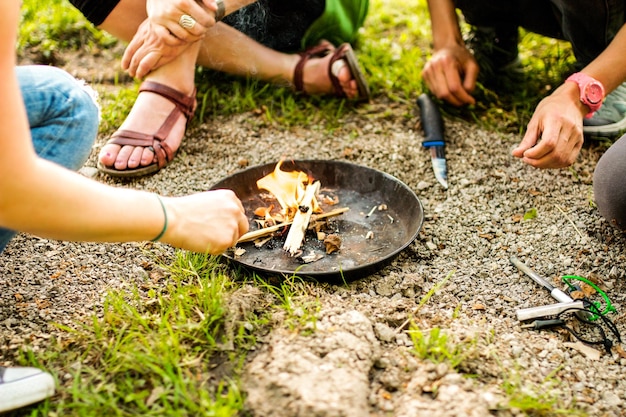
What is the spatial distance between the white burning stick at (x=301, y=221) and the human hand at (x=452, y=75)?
114 cm

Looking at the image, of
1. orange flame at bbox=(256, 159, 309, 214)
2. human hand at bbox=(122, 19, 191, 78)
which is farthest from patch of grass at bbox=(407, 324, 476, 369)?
human hand at bbox=(122, 19, 191, 78)

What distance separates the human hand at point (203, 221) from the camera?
1852 mm

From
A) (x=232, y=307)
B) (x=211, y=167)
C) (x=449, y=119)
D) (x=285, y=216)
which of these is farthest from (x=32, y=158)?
(x=449, y=119)

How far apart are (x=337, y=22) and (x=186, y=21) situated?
1.23 meters

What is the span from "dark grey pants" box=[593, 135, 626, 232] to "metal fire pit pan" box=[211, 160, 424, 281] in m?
0.78

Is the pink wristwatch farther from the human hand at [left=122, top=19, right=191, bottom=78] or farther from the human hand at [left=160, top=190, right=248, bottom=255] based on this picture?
the human hand at [left=122, top=19, right=191, bottom=78]

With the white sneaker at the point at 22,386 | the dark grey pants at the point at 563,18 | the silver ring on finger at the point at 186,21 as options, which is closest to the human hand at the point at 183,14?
the silver ring on finger at the point at 186,21

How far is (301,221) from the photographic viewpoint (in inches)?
102

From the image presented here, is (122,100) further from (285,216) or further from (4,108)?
(4,108)

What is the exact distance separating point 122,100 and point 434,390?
2.58m

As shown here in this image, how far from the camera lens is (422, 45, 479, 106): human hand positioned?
340 cm

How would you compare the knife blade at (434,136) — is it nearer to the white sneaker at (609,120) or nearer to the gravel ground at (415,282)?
the gravel ground at (415,282)

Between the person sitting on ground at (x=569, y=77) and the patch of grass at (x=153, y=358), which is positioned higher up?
the patch of grass at (x=153, y=358)

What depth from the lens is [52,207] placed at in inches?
60.2
